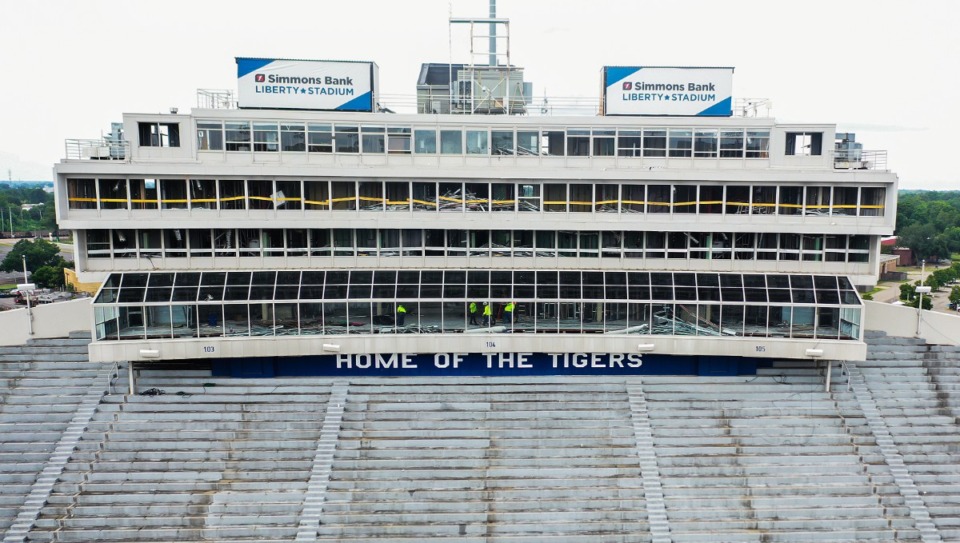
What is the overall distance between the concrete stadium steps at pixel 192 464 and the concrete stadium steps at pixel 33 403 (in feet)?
3.98

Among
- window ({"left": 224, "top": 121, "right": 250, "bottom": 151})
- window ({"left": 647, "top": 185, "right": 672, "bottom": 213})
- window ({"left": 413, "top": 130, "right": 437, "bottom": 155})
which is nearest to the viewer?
window ({"left": 647, "top": 185, "right": 672, "bottom": 213})

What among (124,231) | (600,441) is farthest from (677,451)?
(124,231)

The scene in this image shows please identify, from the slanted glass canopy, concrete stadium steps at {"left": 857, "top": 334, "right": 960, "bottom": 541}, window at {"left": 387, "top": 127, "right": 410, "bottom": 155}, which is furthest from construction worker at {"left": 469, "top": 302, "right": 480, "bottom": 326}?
concrete stadium steps at {"left": 857, "top": 334, "right": 960, "bottom": 541}

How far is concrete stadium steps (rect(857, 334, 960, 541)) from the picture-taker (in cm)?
2133

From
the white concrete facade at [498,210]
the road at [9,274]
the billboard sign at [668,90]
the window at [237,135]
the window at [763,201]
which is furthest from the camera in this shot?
the road at [9,274]

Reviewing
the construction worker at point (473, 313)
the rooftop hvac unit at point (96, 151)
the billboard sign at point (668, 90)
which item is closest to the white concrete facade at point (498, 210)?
the construction worker at point (473, 313)

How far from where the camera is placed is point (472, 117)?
25.6 m

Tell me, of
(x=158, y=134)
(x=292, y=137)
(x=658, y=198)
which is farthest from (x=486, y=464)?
(x=158, y=134)

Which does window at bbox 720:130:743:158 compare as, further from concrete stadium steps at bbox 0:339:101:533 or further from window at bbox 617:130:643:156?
concrete stadium steps at bbox 0:339:101:533

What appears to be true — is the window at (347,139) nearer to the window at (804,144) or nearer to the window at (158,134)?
the window at (158,134)

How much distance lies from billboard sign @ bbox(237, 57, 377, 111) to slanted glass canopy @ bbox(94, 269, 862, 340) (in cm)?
739

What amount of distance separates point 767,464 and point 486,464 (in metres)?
9.83

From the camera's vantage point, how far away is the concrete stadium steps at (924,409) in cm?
2133

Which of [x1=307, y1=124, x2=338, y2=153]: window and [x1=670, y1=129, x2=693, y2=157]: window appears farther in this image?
[x1=670, y1=129, x2=693, y2=157]: window
